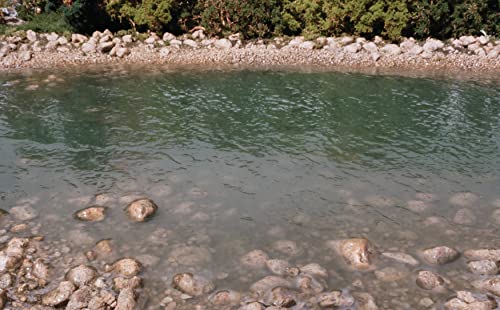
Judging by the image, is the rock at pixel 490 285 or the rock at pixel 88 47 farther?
the rock at pixel 88 47

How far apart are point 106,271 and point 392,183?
712 cm

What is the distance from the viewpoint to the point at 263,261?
8.98m

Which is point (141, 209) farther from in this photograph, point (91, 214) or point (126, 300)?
point (126, 300)

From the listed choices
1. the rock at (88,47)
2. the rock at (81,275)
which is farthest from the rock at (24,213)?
the rock at (88,47)

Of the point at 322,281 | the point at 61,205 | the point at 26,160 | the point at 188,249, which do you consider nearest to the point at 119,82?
the point at 26,160

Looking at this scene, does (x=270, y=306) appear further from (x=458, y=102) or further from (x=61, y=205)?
(x=458, y=102)

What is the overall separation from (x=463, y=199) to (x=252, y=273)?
563cm

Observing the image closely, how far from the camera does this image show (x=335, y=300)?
7.88m

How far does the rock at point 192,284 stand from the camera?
8.19m

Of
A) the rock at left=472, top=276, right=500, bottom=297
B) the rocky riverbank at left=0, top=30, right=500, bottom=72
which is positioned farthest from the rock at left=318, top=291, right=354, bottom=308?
the rocky riverbank at left=0, top=30, right=500, bottom=72

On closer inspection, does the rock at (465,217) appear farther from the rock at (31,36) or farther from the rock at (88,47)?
the rock at (31,36)

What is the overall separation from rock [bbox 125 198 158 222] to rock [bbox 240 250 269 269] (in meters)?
2.59

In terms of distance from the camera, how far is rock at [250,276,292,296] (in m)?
8.19

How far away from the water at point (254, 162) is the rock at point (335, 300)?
339mm
